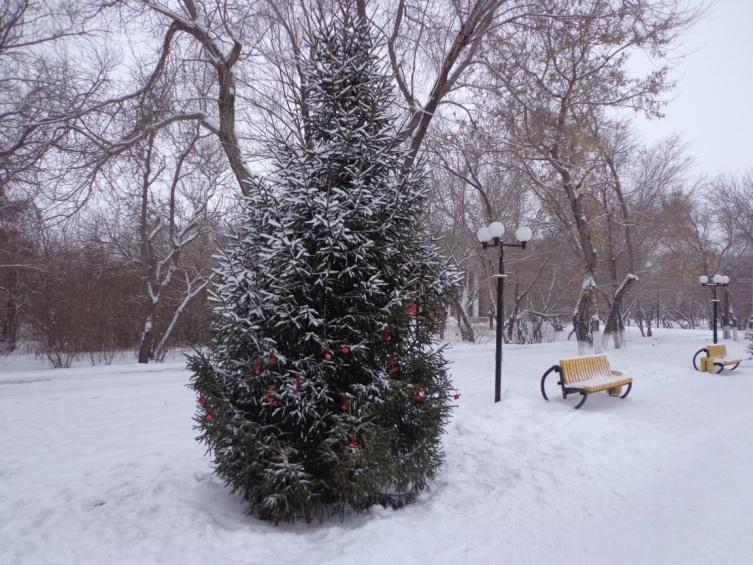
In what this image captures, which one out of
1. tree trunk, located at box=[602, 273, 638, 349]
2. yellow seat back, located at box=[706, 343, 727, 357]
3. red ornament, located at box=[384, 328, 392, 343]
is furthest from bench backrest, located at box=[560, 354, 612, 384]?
tree trunk, located at box=[602, 273, 638, 349]

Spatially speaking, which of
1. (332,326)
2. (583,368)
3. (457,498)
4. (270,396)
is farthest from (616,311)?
(270,396)

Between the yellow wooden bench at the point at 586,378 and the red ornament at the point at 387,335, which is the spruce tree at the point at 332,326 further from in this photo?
the yellow wooden bench at the point at 586,378

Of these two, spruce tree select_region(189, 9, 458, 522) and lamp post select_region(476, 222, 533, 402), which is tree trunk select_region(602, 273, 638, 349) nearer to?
lamp post select_region(476, 222, 533, 402)

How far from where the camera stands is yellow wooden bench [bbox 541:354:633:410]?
8.41 metres

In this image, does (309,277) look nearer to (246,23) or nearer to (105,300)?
(246,23)

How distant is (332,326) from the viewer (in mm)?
4461

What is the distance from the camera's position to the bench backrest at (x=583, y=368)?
28.5 ft

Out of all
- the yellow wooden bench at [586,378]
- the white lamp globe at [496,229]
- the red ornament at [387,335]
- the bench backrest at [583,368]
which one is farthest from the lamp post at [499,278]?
the red ornament at [387,335]

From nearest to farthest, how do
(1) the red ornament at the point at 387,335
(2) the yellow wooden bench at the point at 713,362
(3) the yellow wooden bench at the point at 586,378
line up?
1. (1) the red ornament at the point at 387,335
2. (3) the yellow wooden bench at the point at 586,378
3. (2) the yellow wooden bench at the point at 713,362

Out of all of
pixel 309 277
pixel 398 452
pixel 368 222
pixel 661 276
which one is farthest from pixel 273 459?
pixel 661 276

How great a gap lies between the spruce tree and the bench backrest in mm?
4398

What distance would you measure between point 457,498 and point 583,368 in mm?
5333

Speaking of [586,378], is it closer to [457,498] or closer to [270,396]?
[457,498]

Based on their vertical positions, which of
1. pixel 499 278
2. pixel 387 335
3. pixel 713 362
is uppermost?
pixel 499 278
